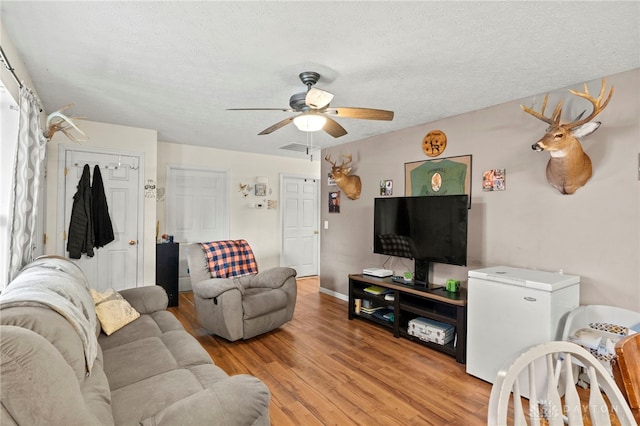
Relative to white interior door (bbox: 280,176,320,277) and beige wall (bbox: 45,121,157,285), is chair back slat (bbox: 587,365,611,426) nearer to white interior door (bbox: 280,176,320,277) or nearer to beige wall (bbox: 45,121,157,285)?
beige wall (bbox: 45,121,157,285)

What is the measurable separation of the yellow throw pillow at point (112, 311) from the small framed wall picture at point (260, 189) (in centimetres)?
334

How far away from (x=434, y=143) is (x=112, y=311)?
3.46 m

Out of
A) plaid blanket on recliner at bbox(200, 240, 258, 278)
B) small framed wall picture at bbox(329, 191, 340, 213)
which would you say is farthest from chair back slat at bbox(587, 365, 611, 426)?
small framed wall picture at bbox(329, 191, 340, 213)

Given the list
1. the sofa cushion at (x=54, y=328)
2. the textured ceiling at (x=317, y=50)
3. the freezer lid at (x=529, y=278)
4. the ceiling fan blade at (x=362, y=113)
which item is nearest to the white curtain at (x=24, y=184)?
the textured ceiling at (x=317, y=50)

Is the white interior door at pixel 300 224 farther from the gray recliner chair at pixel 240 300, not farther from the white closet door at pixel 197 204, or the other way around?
the gray recliner chair at pixel 240 300

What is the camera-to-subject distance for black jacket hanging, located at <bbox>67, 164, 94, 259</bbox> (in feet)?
12.1

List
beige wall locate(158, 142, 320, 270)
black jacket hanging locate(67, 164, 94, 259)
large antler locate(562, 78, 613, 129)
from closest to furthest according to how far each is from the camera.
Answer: large antler locate(562, 78, 613, 129) < black jacket hanging locate(67, 164, 94, 259) < beige wall locate(158, 142, 320, 270)

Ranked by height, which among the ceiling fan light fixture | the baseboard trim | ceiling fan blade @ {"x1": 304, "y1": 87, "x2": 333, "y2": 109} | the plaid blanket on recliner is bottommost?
the baseboard trim

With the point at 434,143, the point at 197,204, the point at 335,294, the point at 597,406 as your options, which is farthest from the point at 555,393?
the point at 197,204

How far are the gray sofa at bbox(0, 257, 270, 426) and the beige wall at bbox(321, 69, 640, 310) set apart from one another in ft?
8.60

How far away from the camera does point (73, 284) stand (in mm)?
1842

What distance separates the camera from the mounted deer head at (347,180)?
4461 millimetres

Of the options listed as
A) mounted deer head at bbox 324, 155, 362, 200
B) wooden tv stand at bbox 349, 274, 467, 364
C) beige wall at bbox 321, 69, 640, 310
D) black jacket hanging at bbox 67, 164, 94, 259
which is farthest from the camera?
mounted deer head at bbox 324, 155, 362, 200

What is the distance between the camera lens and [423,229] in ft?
11.0
